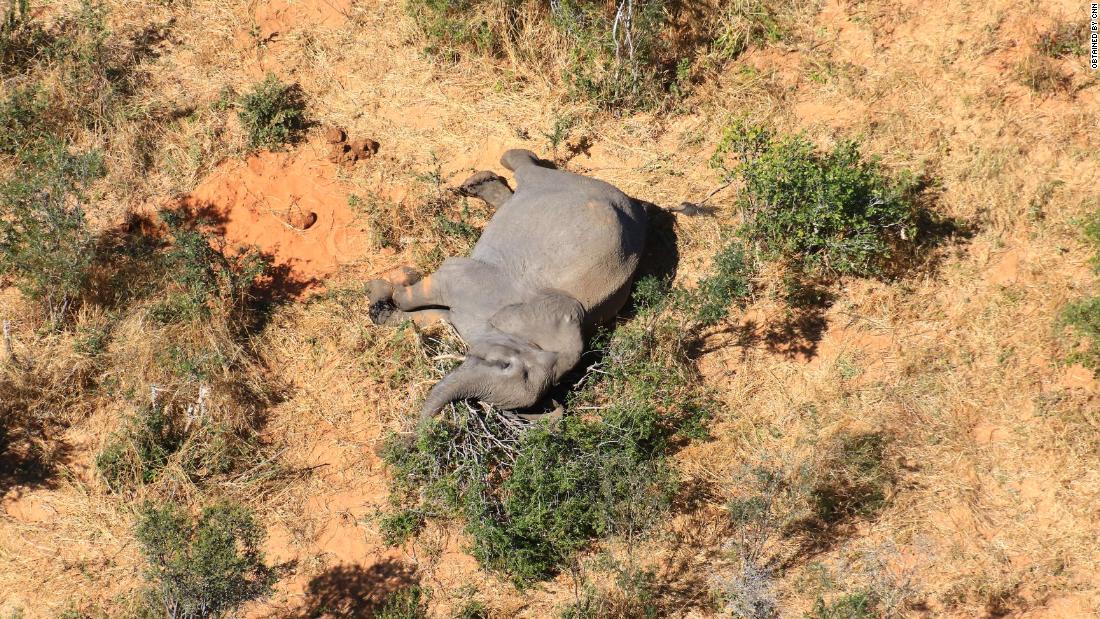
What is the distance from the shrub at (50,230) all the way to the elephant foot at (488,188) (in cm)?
364

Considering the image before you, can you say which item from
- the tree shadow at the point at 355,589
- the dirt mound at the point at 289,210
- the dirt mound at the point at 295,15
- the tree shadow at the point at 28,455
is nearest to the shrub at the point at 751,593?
the tree shadow at the point at 355,589

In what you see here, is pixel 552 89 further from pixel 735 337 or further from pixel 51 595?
pixel 51 595

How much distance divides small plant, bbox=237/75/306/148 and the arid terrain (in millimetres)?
140

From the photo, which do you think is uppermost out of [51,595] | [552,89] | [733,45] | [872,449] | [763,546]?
[733,45]

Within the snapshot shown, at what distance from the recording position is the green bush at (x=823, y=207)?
8852 mm

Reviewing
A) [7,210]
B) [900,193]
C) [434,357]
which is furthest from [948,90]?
[7,210]

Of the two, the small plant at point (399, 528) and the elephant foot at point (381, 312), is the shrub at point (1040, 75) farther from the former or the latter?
the small plant at point (399, 528)

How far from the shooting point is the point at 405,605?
297 inches

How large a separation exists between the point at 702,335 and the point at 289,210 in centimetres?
437

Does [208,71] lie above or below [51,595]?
above

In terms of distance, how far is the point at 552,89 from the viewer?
1048 centimetres

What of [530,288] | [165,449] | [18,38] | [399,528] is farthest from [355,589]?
[18,38]

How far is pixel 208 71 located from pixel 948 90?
8.03 meters

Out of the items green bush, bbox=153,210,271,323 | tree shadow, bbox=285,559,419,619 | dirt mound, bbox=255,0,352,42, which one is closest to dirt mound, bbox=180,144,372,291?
green bush, bbox=153,210,271,323
